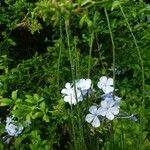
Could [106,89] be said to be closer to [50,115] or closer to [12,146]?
[50,115]

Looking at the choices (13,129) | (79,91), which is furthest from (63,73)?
(79,91)

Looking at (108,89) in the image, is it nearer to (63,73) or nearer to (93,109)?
(93,109)

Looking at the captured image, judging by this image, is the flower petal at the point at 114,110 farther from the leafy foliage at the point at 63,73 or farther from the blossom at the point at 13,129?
the blossom at the point at 13,129

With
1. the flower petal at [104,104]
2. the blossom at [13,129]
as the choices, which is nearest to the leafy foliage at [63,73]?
the blossom at [13,129]

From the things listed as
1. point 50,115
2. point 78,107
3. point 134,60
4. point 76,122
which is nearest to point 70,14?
point 78,107

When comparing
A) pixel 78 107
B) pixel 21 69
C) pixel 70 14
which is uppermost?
pixel 70 14

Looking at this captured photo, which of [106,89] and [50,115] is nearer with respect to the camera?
[106,89]
